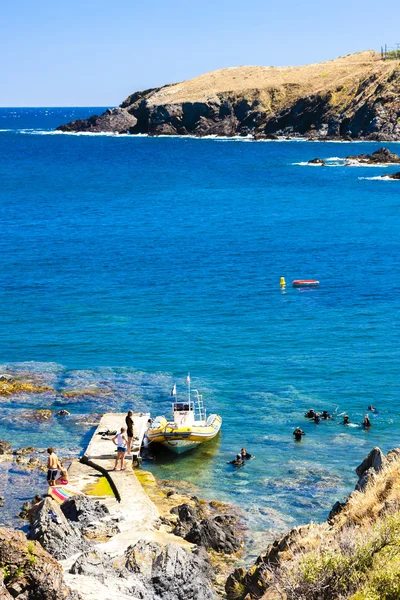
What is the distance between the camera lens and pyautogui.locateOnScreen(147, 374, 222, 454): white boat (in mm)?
33812

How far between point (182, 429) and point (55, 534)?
42.9 ft

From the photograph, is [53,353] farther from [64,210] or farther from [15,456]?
[64,210]

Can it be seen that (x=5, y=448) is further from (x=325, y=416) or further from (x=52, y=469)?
(x=325, y=416)

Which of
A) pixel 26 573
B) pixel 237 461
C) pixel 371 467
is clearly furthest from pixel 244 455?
pixel 26 573

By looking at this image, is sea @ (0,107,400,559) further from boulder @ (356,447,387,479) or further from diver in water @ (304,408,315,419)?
boulder @ (356,447,387,479)

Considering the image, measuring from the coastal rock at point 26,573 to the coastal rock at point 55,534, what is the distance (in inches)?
232

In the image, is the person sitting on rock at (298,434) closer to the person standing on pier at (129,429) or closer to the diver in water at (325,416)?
the diver in water at (325,416)

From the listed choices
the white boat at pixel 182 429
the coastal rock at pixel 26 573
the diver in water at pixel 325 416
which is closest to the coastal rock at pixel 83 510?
the white boat at pixel 182 429

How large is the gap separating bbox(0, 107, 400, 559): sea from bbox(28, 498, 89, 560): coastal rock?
5538mm

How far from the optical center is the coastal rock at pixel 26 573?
14.4 meters

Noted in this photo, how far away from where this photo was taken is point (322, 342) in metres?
46.0

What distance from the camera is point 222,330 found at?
4841 centimetres

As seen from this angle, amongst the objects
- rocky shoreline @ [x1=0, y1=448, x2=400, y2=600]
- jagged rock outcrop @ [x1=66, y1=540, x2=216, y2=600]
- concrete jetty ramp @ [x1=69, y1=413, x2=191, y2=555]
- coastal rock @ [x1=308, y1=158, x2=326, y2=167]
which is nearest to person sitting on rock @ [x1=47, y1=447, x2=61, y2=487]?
concrete jetty ramp @ [x1=69, y1=413, x2=191, y2=555]

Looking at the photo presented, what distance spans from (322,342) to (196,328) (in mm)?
7584
